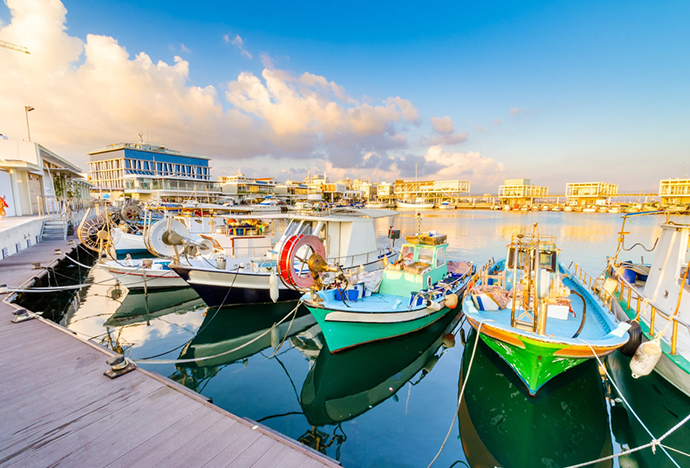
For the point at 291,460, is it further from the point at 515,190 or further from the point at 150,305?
the point at 515,190

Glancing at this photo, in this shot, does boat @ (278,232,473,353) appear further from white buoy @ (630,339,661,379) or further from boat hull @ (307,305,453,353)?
white buoy @ (630,339,661,379)

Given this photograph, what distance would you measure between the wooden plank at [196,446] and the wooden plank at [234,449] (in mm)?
101

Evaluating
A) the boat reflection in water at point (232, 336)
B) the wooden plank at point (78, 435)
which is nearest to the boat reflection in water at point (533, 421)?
the boat reflection in water at point (232, 336)

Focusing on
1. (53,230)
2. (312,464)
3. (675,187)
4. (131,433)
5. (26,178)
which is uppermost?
(26,178)

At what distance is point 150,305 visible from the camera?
45.9 feet

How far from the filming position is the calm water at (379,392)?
589 cm

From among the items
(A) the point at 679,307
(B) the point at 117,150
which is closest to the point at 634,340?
(A) the point at 679,307

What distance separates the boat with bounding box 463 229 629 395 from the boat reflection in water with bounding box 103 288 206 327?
1254 centimetres

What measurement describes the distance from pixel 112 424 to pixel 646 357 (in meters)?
9.31

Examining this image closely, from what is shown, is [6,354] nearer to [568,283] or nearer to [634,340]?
[634,340]

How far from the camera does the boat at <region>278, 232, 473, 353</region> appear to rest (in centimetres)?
869

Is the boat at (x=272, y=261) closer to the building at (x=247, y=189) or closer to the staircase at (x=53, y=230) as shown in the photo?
the staircase at (x=53, y=230)

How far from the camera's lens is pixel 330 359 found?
360 inches

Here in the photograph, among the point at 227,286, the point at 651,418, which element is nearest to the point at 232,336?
the point at 227,286
